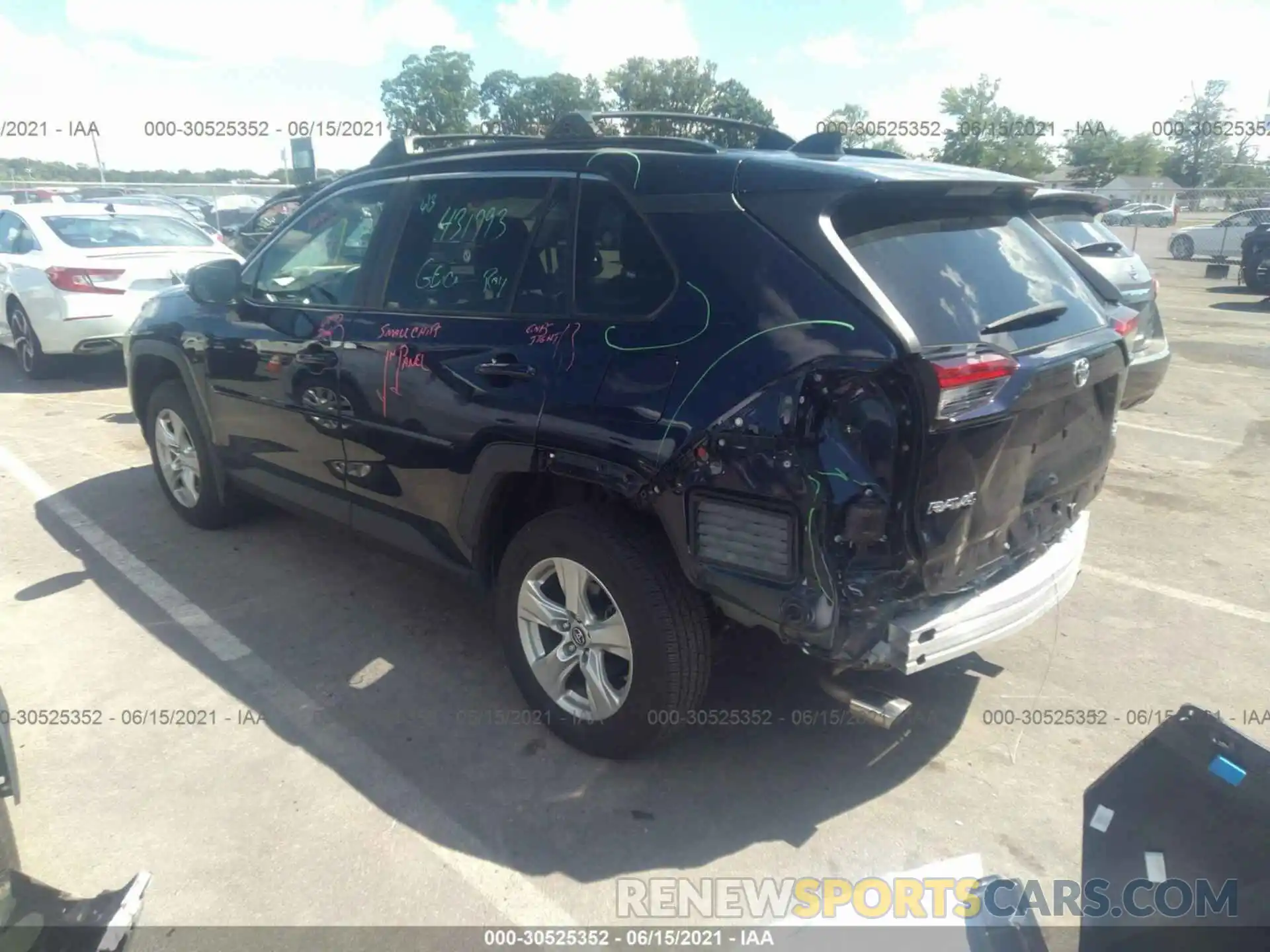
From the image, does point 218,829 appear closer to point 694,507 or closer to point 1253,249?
point 694,507

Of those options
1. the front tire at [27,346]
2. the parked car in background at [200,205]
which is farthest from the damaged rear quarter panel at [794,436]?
the parked car in background at [200,205]

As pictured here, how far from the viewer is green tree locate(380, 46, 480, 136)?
26.6m

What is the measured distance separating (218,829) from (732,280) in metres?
2.32

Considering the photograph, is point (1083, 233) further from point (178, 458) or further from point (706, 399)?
point (178, 458)

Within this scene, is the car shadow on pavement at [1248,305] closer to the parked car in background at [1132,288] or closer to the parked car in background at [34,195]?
the parked car in background at [1132,288]

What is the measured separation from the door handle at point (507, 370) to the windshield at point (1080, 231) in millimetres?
4223

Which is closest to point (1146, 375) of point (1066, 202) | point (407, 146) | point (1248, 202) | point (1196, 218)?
point (1066, 202)

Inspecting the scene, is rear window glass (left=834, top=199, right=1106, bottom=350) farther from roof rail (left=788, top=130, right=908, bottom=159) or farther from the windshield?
the windshield

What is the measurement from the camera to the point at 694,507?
8.85ft

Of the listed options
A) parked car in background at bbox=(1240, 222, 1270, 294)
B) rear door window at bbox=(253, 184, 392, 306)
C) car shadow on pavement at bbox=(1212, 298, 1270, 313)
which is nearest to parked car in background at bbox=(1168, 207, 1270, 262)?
parked car in background at bbox=(1240, 222, 1270, 294)

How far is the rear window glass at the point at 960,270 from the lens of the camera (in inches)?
104

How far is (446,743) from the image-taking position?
337cm

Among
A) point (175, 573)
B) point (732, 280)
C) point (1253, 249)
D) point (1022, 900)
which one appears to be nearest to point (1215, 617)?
point (1022, 900)

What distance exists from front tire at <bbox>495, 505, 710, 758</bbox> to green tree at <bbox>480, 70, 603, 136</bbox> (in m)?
15.3
